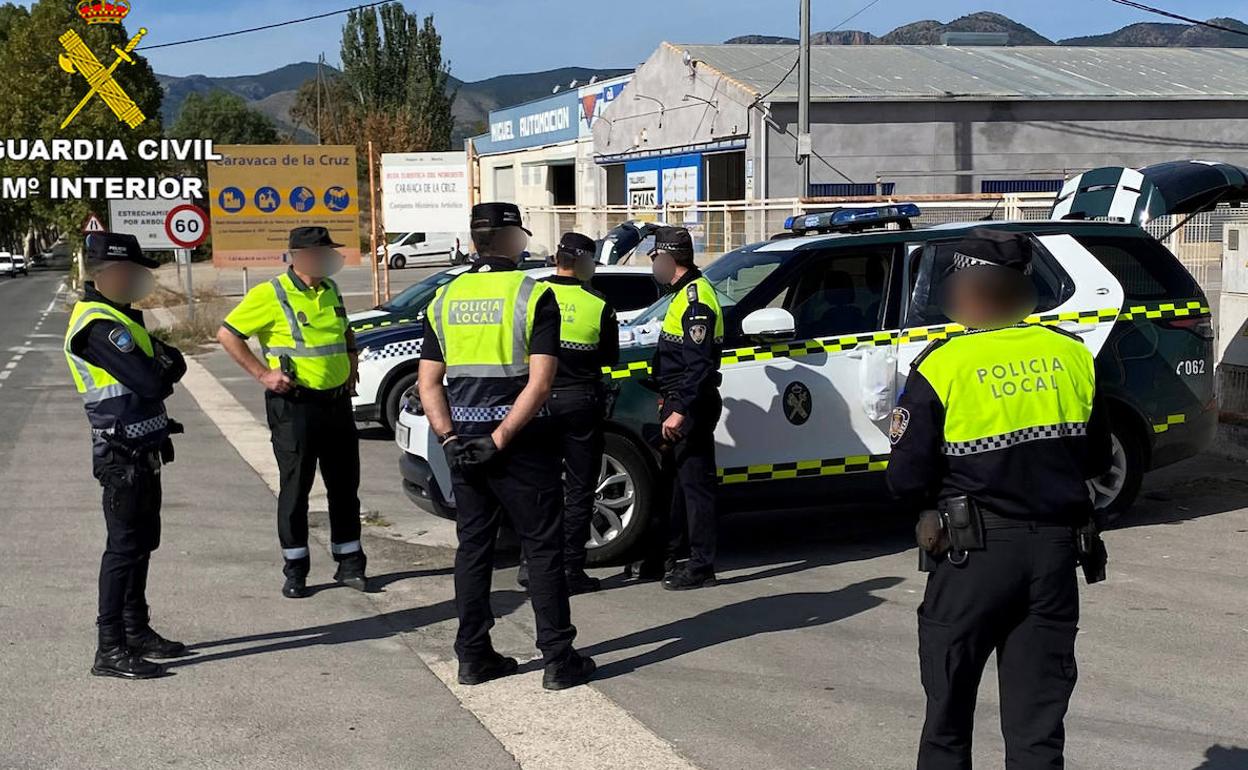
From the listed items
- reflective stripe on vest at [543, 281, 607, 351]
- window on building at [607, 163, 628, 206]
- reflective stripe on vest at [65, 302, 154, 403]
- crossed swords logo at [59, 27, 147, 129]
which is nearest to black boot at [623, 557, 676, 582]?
reflective stripe on vest at [543, 281, 607, 351]

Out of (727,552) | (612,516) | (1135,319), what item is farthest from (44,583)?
(1135,319)

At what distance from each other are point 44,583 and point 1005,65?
1244 inches

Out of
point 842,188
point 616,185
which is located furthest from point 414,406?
point 616,185

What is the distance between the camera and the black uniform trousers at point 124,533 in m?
5.41

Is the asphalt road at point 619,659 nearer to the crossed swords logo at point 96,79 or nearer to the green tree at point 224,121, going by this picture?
the crossed swords logo at point 96,79

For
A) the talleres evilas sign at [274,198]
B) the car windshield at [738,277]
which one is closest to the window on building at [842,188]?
the talleres evilas sign at [274,198]

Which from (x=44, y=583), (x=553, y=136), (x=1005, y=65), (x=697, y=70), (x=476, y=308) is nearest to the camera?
(x=476, y=308)

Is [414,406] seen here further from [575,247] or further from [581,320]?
[581,320]

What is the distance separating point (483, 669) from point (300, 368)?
2080 millimetres

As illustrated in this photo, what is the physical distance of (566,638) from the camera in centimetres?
529

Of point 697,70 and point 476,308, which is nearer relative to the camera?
point 476,308

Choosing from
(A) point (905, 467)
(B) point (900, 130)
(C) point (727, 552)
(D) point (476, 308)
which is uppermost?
(B) point (900, 130)

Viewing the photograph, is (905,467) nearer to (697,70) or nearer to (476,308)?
(476,308)

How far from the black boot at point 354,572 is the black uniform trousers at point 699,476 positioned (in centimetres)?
171
